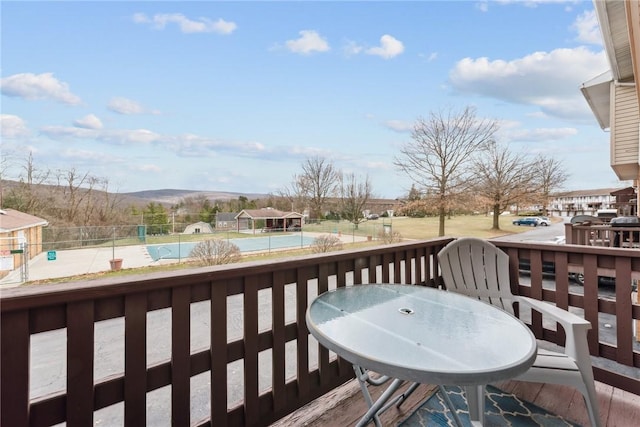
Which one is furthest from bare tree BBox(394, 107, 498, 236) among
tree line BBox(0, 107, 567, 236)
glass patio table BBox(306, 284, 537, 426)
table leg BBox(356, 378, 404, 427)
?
table leg BBox(356, 378, 404, 427)

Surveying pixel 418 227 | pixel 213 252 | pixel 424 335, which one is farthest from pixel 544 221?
pixel 424 335

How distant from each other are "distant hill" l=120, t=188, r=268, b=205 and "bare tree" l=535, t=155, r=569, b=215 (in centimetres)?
1598

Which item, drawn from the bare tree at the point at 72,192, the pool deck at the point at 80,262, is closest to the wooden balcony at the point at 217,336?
the bare tree at the point at 72,192

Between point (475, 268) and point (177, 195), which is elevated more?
point (177, 195)

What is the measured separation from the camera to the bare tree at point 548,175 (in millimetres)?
17250

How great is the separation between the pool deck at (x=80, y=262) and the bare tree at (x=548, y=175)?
1960 centimetres

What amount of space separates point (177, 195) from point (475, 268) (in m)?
15.0

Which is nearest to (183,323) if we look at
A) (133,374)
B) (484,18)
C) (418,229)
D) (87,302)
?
(133,374)

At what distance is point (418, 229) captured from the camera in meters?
14.8

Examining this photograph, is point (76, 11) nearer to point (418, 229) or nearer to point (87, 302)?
point (87, 302)

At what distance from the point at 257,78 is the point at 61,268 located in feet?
30.3

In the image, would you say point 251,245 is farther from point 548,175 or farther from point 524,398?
point 548,175

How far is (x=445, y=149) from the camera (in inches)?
599

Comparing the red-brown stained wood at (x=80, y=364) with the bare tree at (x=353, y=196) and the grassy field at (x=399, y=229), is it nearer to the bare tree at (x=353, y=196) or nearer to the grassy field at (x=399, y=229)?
the grassy field at (x=399, y=229)
